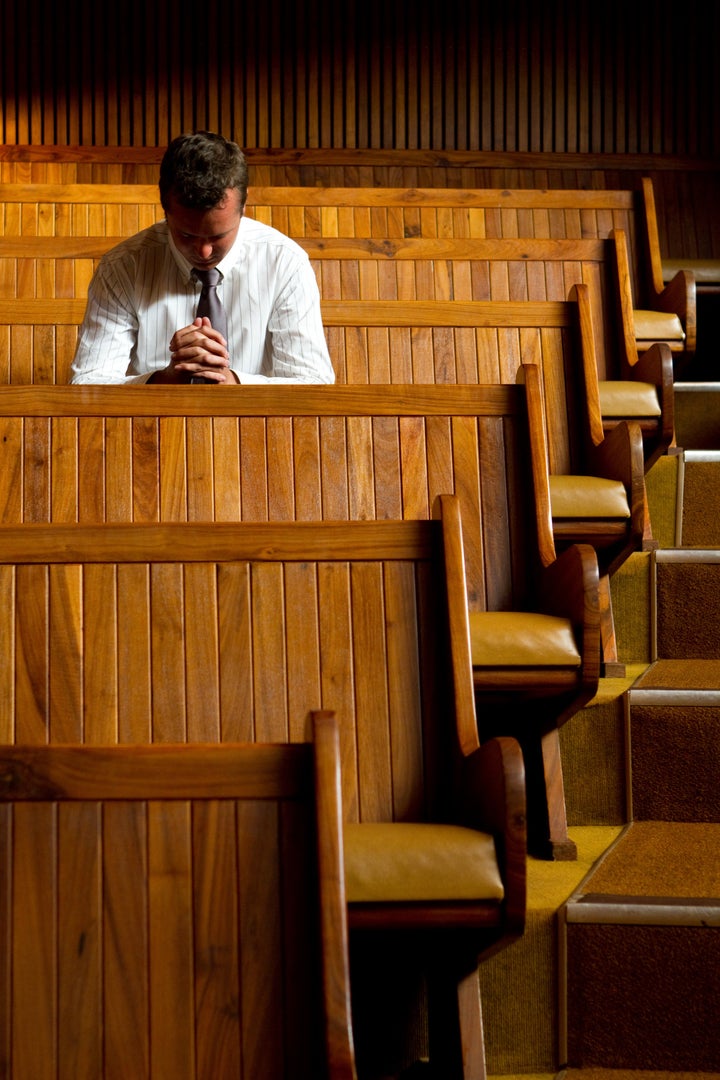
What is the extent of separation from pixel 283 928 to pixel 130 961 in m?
0.03

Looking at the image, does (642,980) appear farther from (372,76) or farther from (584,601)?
(372,76)

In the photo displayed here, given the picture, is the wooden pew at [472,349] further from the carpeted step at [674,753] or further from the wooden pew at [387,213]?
the wooden pew at [387,213]

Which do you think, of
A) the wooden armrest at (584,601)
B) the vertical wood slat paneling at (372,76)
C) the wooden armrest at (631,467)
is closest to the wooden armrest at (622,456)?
the wooden armrest at (631,467)

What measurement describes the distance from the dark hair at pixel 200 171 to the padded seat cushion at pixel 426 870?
0.36 meters

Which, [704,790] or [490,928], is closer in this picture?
[490,928]

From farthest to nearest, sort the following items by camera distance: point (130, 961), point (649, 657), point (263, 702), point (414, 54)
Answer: point (414, 54)
point (649, 657)
point (263, 702)
point (130, 961)

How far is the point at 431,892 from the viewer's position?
0.30m

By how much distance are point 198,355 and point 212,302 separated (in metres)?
0.09

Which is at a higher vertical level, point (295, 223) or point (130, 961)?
point (295, 223)

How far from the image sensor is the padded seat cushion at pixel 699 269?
3.02ft

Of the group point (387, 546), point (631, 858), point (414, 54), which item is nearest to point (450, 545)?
point (387, 546)

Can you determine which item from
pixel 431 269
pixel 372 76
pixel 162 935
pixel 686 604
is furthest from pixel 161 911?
pixel 372 76

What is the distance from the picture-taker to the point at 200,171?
566 millimetres

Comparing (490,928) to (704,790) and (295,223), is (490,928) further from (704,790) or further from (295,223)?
(295,223)
